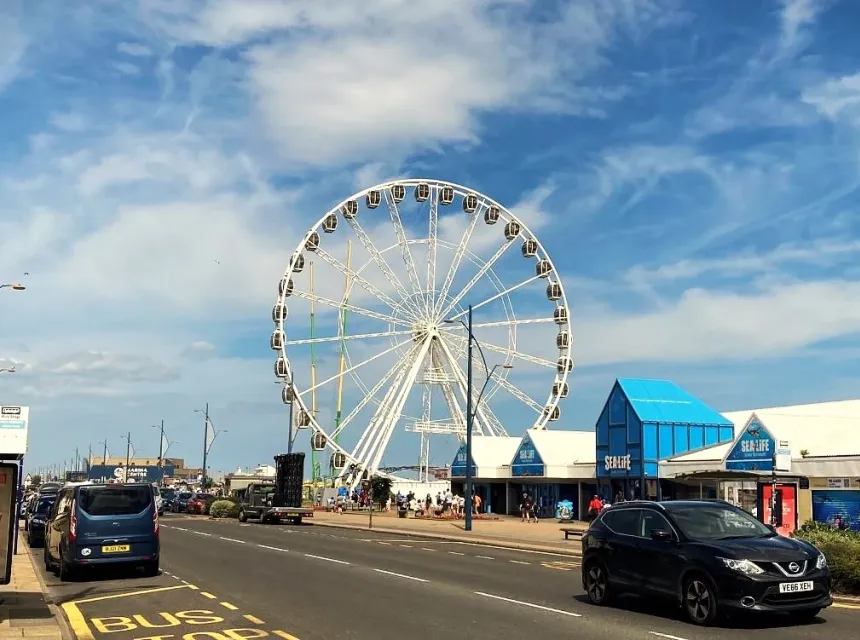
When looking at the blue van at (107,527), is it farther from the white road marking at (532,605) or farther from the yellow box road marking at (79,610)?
the white road marking at (532,605)

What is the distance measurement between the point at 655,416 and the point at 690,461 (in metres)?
4.38

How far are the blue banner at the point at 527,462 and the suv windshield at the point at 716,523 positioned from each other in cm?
4059

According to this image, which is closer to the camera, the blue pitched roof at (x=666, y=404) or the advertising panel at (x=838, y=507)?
the advertising panel at (x=838, y=507)

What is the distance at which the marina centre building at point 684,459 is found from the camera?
3014 centimetres

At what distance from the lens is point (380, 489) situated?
7200 centimetres

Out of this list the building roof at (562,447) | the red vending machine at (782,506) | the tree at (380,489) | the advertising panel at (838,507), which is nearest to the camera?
the red vending machine at (782,506)

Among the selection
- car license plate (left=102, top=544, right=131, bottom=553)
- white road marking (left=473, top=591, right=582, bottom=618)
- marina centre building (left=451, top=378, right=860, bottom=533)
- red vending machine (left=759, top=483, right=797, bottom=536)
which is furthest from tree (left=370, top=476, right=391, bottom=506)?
white road marking (left=473, top=591, right=582, bottom=618)

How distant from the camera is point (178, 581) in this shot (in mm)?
18953

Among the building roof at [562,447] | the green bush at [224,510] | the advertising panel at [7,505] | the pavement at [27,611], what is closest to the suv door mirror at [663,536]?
the pavement at [27,611]

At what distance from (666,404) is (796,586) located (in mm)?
36943

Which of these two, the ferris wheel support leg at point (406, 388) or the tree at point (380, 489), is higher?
the ferris wheel support leg at point (406, 388)

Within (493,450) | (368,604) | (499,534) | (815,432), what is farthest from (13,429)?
(493,450)

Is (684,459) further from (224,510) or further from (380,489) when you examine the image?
(380,489)

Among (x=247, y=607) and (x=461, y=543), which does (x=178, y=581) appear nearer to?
(x=247, y=607)
